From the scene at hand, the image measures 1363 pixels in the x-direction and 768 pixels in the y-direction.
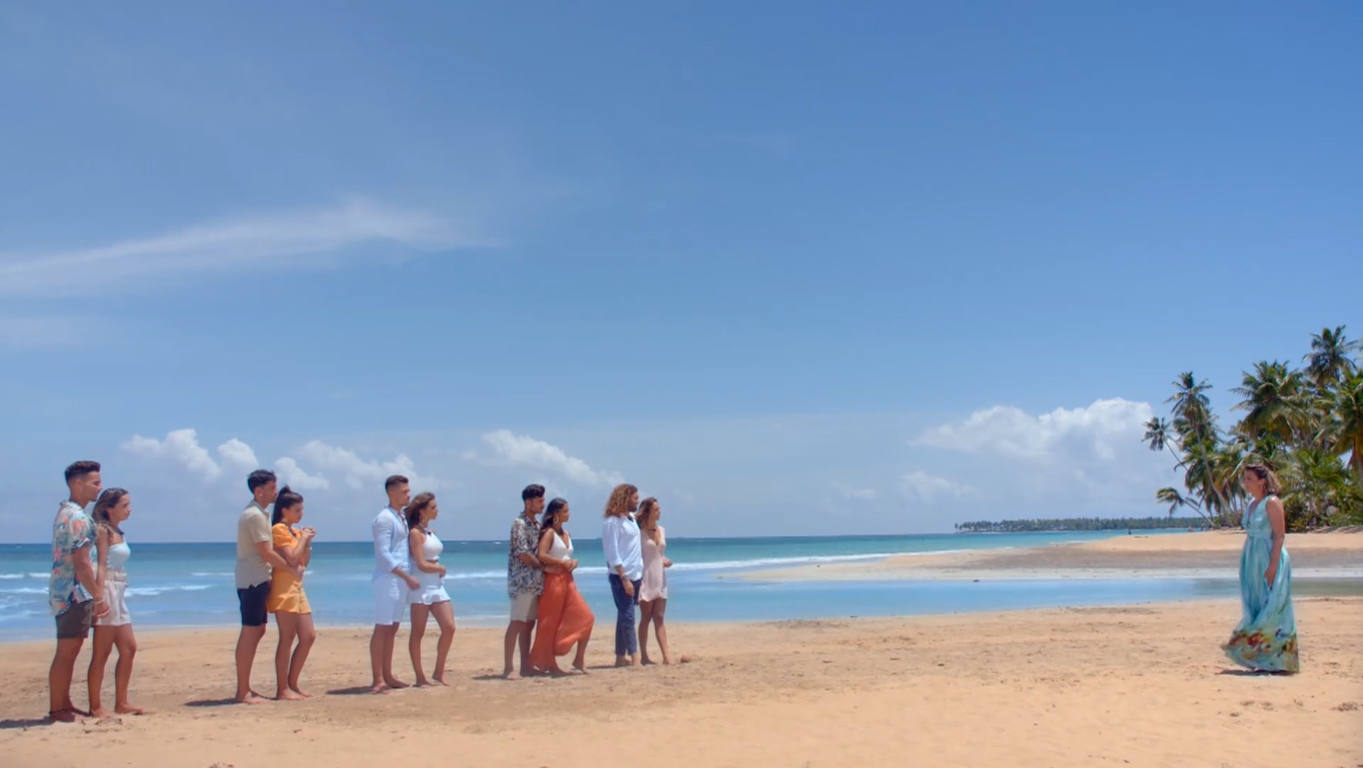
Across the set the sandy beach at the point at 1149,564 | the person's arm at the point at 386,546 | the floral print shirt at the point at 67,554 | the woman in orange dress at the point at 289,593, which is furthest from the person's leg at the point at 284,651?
the sandy beach at the point at 1149,564

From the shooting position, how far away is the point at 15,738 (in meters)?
6.43

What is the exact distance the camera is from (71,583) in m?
6.75

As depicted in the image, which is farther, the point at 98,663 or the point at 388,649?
the point at 388,649

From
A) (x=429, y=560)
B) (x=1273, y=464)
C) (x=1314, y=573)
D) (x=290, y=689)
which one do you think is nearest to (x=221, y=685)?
(x=290, y=689)

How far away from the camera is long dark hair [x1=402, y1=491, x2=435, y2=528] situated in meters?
8.47

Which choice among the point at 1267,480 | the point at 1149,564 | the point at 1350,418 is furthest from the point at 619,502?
the point at 1350,418

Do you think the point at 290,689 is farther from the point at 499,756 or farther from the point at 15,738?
the point at 499,756

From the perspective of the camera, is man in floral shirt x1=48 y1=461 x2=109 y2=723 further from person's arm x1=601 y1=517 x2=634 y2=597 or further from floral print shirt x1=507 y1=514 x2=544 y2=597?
person's arm x1=601 y1=517 x2=634 y2=597

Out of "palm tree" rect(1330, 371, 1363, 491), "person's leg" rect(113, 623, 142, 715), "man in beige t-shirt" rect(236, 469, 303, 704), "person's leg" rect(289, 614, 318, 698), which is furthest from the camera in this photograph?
"palm tree" rect(1330, 371, 1363, 491)

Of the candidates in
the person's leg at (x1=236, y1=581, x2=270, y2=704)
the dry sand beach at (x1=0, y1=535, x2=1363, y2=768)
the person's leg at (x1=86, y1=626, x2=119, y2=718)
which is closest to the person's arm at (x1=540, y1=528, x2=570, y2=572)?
the dry sand beach at (x1=0, y1=535, x2=1363, y2=768)

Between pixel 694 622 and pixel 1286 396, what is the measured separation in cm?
4876

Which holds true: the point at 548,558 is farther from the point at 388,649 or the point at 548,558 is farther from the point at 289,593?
the point at 289,593

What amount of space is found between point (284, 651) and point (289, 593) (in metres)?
0.47

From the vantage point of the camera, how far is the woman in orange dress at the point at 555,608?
908 centimetres
